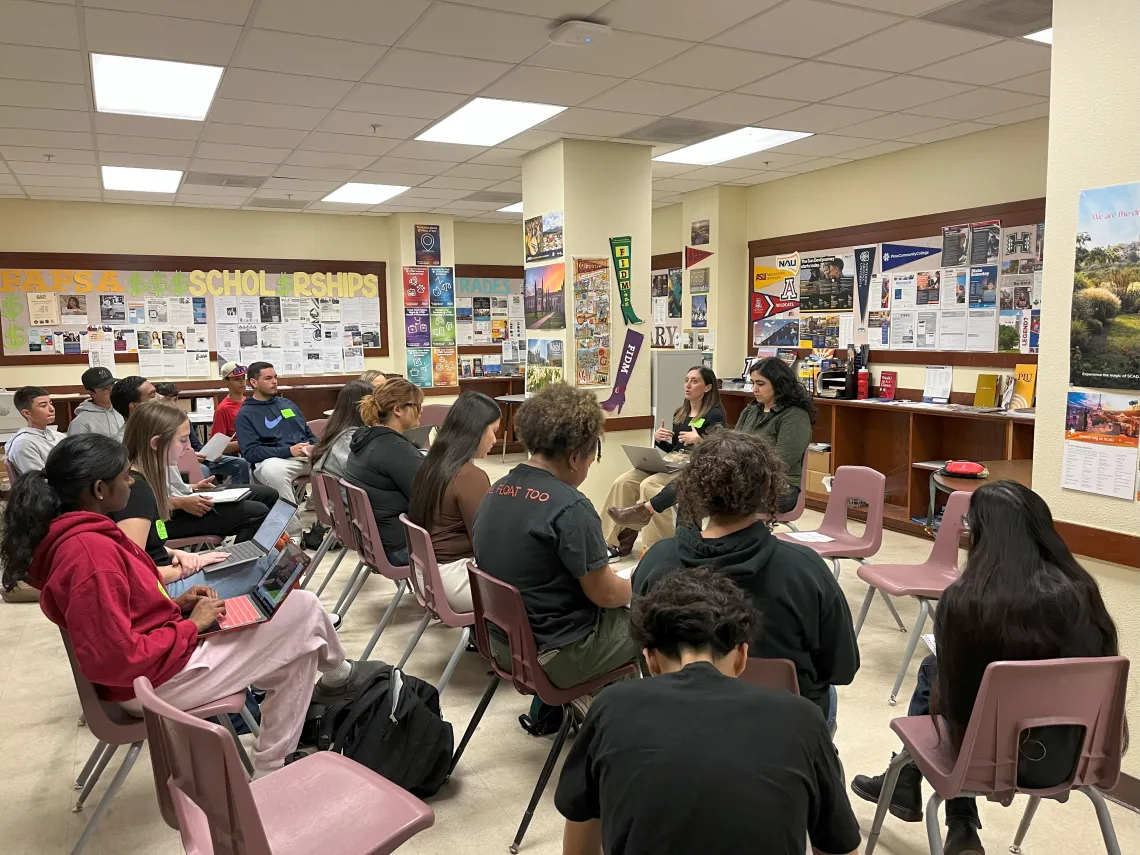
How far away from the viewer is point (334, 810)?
1845 millimetres

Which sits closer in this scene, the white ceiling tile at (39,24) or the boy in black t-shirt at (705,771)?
the boy in black t-shirt at (705,771)

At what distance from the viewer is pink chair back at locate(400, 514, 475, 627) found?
3.07 meters

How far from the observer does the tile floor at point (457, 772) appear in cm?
252

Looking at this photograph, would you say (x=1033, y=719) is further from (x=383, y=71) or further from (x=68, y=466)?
(x=383, y=71)

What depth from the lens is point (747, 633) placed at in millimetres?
1416

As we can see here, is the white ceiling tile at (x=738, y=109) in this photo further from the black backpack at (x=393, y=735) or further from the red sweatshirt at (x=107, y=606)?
the red sweatshirt at (x=107, y=606)

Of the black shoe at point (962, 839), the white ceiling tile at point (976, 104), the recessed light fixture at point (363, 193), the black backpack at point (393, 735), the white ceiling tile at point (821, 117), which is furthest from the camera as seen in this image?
the recessed light fixture at point (363, 193)

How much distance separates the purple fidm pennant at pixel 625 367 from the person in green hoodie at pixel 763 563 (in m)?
4.46

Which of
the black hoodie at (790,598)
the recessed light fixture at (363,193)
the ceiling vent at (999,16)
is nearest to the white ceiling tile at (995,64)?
the ceiling vent at (999,16)

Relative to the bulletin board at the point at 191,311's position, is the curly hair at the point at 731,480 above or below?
below

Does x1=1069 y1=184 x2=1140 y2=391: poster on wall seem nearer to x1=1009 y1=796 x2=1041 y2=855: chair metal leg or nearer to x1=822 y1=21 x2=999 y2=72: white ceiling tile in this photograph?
x1=1009 y1=796 x2=1041 y2=855: chair metal leg

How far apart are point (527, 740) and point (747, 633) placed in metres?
2.00

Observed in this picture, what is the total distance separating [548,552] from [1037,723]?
4.42 feet

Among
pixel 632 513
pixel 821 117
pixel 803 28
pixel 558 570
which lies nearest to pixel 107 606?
pixel 558 570
